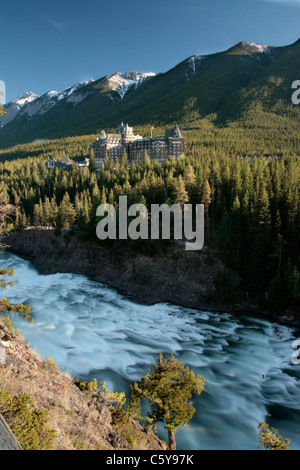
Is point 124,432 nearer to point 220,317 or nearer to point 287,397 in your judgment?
point 287,397

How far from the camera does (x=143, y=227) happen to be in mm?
55875

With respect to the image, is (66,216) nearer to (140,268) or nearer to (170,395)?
(140,268)

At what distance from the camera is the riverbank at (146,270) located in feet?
151

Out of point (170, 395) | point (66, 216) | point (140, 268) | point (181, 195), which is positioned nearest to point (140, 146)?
point (66, 216)

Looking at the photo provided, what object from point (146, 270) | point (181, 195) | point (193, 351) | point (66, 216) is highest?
point (181, 195)

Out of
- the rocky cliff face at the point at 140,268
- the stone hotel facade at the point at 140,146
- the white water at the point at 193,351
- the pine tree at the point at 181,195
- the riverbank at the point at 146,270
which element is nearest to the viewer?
the white water at the point at 193,351

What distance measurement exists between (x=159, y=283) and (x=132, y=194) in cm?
2392

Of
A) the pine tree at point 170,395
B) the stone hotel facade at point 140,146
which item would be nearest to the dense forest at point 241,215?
the pine tree at point 170,395

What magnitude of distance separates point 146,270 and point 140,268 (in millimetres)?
1503

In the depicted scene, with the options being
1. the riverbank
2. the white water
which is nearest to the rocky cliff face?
the riverbank

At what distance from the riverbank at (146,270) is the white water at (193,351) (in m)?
2.71

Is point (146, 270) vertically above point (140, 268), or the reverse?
point (140, 268)

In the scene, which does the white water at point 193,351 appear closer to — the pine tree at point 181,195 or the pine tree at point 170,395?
the pine tree at point 170,395

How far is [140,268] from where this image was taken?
53875mm
